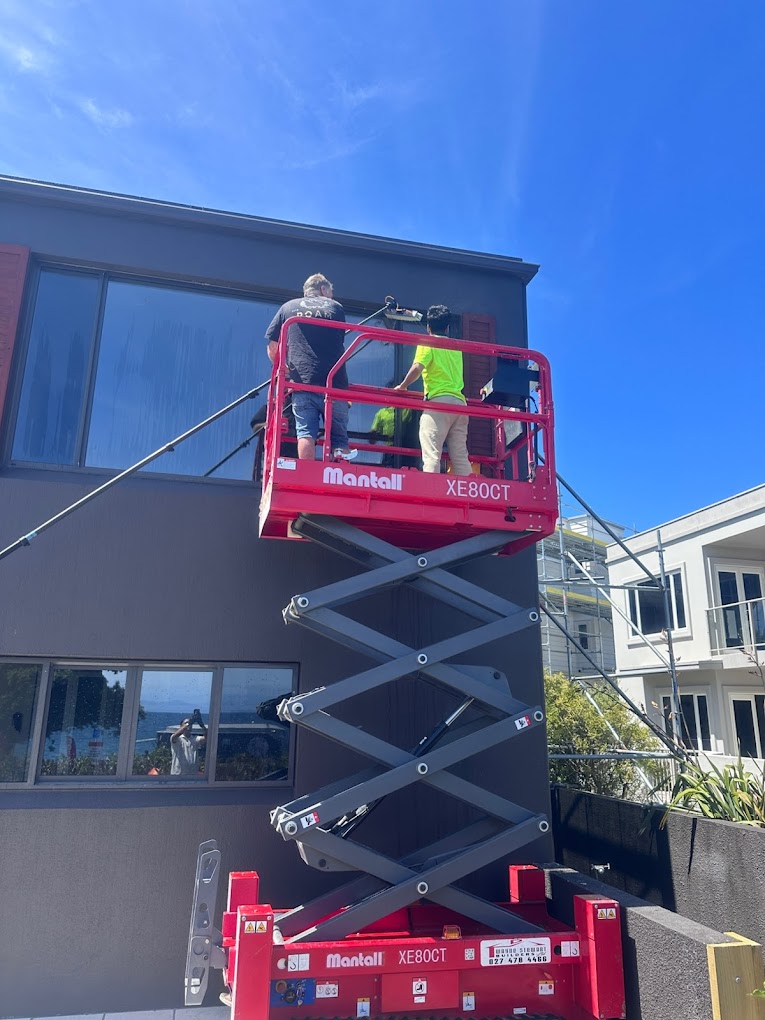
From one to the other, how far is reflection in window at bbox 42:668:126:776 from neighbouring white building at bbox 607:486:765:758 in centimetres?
1654

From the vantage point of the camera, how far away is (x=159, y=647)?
5.68 metres

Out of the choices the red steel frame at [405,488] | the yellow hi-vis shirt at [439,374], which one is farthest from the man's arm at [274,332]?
the yellow hi-vis shirt at [439,374]

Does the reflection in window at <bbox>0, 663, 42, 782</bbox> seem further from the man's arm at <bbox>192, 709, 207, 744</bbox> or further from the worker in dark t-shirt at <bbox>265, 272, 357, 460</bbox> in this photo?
the worker in dark t-shirt at <bbox>265, 272, 357, 460</bbox>

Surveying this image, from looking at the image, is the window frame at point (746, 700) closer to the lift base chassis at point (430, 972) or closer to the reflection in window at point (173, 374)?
the lift base chassis at point (430, 972)

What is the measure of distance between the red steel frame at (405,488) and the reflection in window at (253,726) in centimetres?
128

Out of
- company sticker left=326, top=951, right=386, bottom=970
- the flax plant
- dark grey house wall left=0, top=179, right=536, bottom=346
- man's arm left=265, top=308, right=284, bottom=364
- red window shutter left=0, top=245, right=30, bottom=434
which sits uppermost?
dark grey house wall left=0, top=179, right=536, bottom=346

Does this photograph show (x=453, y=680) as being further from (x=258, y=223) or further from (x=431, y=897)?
(x=258, y=223)

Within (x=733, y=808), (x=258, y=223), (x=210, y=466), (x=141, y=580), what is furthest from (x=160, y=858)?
(x=258, y=223)

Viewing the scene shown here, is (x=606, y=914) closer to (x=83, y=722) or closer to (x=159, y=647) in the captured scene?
(x=159, y=647)

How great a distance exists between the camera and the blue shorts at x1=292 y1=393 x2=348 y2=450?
5082mm

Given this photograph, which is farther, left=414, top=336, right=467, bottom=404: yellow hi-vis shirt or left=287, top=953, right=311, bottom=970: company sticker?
left=414, top=336, right=467, bottom=404: yellow hi-vis shirt

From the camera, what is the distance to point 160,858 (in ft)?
17.3

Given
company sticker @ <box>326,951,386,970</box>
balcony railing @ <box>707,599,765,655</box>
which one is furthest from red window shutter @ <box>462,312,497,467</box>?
balcony railing @ <box>707,599,765,655</box>

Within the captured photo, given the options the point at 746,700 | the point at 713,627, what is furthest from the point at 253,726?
the point at 746,700
